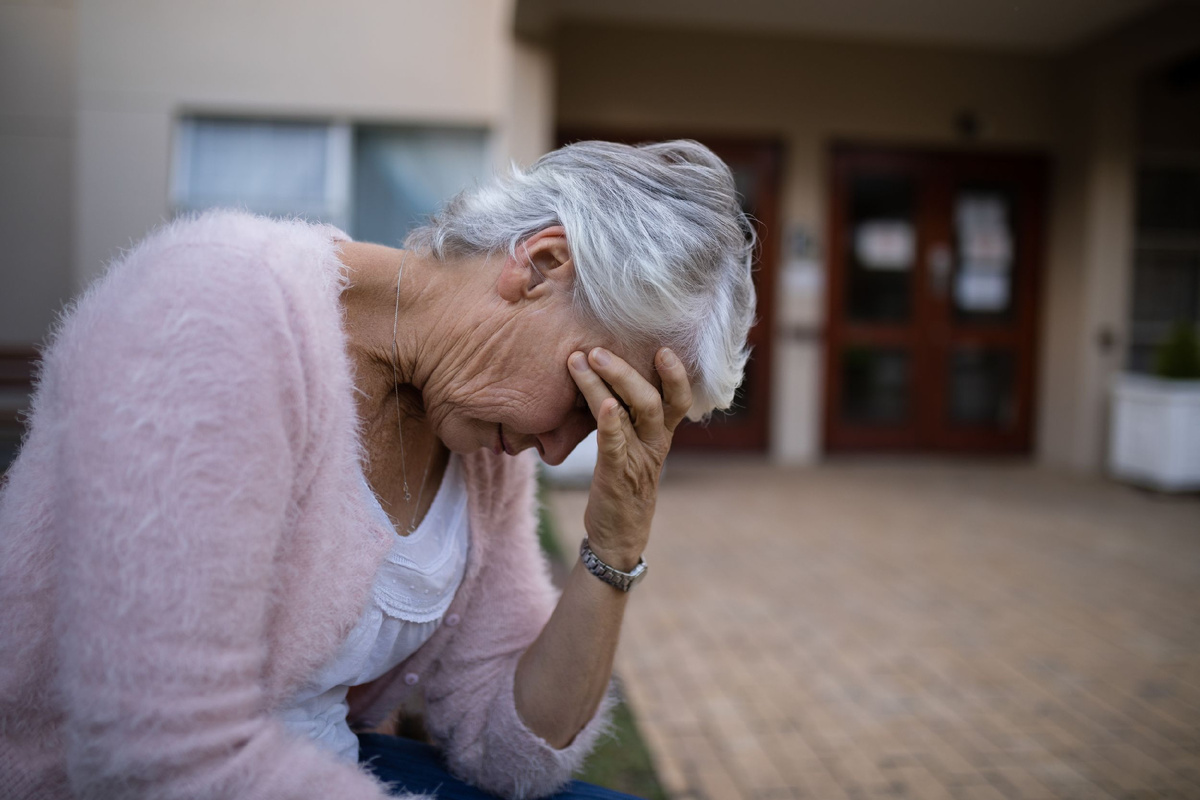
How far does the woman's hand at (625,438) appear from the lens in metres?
1.28

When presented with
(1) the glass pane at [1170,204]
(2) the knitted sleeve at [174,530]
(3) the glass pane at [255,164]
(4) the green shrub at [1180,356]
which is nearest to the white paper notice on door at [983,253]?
(1) the glass pane at [1170,204]

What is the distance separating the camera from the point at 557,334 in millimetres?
1280

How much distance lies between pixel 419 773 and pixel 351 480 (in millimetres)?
616

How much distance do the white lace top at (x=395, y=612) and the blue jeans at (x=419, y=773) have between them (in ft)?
0.37

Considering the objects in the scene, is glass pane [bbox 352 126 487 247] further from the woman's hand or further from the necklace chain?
the woman's hand

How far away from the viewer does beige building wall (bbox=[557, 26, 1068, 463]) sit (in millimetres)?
8430

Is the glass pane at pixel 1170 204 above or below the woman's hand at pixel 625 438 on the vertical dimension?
above

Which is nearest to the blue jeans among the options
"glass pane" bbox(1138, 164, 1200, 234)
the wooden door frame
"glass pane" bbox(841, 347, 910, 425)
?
the wooden door frame

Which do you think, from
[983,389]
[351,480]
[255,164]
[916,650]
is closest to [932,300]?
[983,389]

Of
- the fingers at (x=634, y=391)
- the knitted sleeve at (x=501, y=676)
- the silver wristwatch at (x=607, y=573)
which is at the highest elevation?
the fingers at (x=634, y=391)

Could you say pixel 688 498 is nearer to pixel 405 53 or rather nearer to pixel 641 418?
pixel 405 53

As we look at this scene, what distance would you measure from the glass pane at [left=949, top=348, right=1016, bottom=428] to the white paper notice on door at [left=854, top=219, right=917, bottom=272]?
1.16 metres

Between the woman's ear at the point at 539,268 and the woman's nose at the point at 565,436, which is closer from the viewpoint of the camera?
the woman's ear at the point at 539,268

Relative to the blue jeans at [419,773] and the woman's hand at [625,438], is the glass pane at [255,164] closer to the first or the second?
the blue jeans at [419,773]
